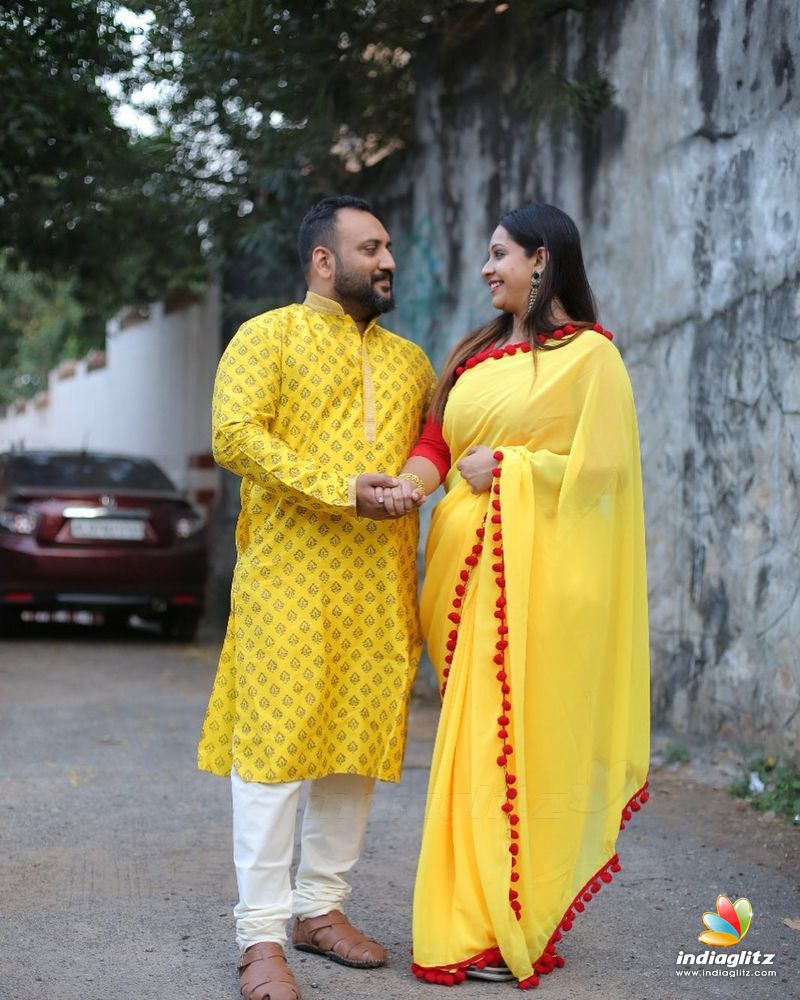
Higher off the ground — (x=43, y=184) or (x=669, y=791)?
(x=43, y=184)

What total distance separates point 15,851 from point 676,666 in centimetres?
309

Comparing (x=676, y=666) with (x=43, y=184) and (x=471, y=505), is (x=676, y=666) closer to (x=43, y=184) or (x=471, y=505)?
(x=471, y=505)

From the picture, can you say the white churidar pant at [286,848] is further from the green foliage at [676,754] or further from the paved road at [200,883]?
the green foliage at [676,754]

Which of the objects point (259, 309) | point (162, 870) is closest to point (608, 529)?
point (162, 870)

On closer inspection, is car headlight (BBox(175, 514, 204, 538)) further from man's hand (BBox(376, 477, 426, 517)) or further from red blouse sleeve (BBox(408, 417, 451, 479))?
man's hand (BBox(376, 477, 426, 517))

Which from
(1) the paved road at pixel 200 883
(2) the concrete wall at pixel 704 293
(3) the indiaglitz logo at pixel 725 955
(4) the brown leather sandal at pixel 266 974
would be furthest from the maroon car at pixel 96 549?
(4) the brown leather sandal at pixel 266 974

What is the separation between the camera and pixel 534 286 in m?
3.87

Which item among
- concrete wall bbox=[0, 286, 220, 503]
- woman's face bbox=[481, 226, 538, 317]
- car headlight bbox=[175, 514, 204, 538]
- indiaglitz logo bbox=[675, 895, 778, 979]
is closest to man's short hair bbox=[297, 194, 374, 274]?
woman's face bbox=[481, 226, 538, 317]

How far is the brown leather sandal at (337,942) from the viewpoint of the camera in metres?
3.76

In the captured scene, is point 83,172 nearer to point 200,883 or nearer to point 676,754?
point 676,754

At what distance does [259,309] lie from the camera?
425 inches

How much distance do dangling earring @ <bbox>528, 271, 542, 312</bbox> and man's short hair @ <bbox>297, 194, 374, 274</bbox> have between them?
0.52 meters

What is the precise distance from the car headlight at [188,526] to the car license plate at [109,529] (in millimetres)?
291

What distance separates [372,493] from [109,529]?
747 centimetres
